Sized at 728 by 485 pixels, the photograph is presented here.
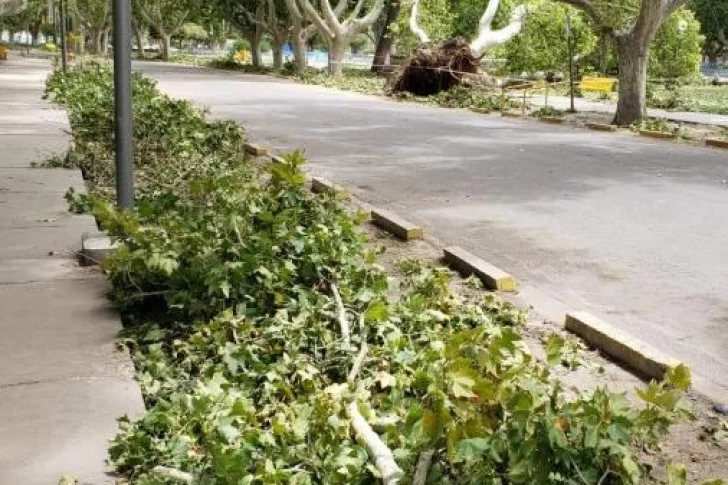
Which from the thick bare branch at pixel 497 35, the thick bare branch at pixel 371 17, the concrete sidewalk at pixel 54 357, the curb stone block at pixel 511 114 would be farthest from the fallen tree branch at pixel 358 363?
the thick bare branch at pixel 371 17

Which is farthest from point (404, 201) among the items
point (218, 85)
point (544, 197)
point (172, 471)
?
point (218, 85)

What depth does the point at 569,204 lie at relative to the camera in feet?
28.6

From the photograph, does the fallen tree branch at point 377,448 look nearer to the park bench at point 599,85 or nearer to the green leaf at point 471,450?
the green leaf at point 471,450

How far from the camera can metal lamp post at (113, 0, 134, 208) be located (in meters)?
6.09

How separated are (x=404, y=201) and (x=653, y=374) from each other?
498cm

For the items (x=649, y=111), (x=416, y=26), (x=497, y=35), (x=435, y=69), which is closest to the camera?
(x=649, y=111)

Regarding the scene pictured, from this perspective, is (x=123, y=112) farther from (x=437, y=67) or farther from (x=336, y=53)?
(x=336, y=53)

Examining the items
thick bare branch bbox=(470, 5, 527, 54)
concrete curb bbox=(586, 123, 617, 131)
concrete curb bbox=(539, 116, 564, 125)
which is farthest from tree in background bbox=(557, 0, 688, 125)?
thick bare branch bbox=(470, 5, 527, 54)

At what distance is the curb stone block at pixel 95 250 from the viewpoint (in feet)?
18.5

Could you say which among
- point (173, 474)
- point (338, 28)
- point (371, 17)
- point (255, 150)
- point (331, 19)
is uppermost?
point (371, 17)

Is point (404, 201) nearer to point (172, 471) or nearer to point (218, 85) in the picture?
point (172, 471)

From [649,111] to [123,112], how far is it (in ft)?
60.5

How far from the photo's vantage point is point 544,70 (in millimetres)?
33406

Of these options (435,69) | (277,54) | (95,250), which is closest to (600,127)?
(435,69)
